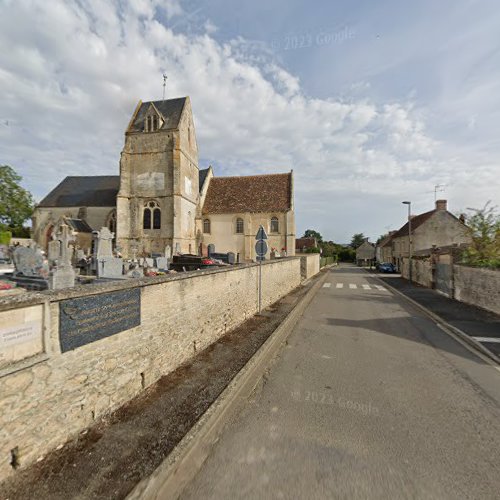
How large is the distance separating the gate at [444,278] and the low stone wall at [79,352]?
45.7 feet

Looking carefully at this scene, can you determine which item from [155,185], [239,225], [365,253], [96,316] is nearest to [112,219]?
[155,185]

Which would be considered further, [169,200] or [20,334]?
[169,200]

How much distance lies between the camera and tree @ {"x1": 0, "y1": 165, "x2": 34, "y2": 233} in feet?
131

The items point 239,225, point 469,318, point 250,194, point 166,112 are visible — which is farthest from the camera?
point 250,194

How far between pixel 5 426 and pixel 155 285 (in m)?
2.35

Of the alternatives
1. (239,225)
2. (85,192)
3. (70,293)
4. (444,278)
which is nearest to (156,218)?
(239,225)

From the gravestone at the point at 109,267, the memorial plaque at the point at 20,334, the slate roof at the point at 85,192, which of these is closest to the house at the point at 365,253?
the slate roof at the point at 85,192

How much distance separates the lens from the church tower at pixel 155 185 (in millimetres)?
26562

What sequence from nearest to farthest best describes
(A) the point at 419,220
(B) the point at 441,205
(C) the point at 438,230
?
(C) the point at 438,230
(B) the point at 441,205
(A) the point at 419,220

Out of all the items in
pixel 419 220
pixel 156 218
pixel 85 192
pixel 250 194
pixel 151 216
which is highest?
pixel 85 192

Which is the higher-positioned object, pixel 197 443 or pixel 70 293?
pixel 70 293

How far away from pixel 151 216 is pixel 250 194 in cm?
1262

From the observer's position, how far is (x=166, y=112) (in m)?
28.7

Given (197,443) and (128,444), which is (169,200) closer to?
(128,444)
